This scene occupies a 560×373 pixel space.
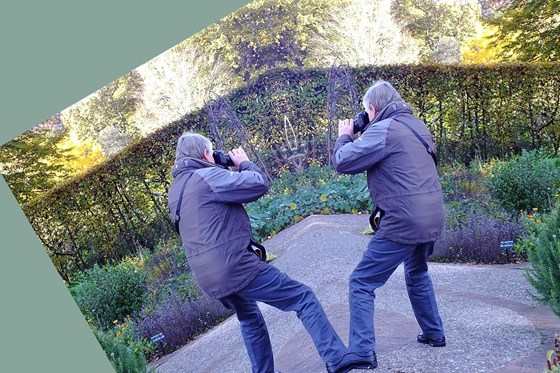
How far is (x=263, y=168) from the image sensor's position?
5.79m

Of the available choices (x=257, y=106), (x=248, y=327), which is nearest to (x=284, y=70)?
(x=257, y=106)

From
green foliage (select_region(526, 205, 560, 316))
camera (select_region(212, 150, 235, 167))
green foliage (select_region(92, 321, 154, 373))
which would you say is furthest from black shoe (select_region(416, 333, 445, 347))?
green foliage (select_region(92, 321, 154, 373))

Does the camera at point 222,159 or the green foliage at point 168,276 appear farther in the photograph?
the green foliage at point 168,276

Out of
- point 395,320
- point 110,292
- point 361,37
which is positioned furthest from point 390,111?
point 110,292

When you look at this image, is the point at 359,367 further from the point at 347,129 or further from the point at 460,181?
the point at 460,181

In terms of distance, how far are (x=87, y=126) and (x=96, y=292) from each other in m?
1.52

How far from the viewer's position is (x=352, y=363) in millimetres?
4066

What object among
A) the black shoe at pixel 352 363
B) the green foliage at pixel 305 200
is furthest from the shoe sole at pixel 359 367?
the green foliage at pixel 305 200

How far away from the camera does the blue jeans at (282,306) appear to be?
4027 mm

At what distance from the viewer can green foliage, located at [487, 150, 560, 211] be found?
5777 millimetres

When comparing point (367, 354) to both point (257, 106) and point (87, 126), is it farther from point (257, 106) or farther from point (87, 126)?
point (87, 126)

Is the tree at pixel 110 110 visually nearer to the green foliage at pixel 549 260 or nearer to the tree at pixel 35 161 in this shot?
the tree at pixel 35 161

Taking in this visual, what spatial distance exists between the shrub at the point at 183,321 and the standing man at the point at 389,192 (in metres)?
1.62

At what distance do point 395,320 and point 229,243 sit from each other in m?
1.55
